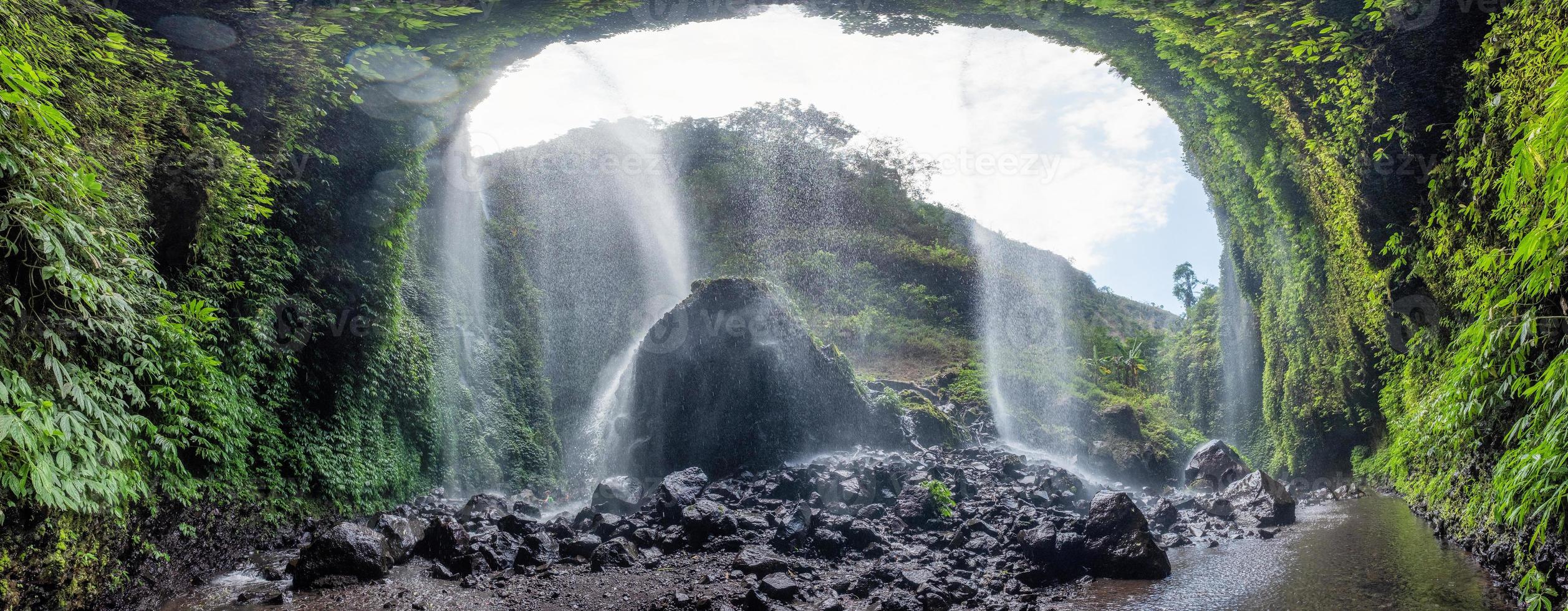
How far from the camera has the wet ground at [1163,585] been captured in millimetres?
5477

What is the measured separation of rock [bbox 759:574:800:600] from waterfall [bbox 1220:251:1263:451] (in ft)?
61.0

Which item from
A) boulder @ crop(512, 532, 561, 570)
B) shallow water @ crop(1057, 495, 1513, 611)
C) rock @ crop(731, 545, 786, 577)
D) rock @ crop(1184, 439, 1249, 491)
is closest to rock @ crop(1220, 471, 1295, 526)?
shallow water @ crop(1057, 495, 1513, 611)

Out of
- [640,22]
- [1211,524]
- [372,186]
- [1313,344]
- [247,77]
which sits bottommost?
[1211,524]

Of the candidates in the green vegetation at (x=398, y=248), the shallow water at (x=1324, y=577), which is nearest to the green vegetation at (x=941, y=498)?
the shallow water at (x=1324, y=577)

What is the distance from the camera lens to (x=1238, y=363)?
2247 centimetres

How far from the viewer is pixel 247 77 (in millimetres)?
9609

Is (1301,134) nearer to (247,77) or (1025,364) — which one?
(247,77)

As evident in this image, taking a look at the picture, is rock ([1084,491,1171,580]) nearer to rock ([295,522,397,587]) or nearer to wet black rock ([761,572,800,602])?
wet black rock ([761,572,800,602])

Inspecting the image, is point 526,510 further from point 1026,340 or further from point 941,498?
point 1026,340

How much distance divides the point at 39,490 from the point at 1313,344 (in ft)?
61.3

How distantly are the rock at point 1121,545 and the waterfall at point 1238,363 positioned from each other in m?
15.6

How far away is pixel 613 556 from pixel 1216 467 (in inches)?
558

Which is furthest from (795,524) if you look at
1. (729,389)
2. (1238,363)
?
(1238,363)

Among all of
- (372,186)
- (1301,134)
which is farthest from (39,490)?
(1301,134)
